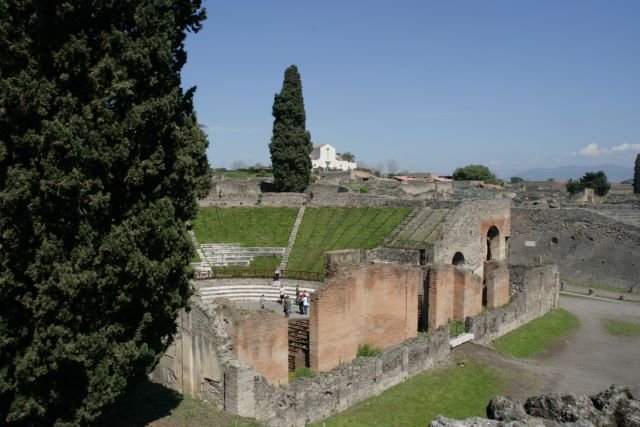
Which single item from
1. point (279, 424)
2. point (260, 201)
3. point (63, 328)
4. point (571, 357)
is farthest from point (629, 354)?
point (260, 201)

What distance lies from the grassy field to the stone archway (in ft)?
17.3

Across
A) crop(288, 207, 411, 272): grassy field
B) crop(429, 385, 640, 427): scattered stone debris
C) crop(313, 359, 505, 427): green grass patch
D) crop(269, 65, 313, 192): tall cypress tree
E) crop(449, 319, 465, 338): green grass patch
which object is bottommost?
crop(313, 359, 505, 427): green grass patch

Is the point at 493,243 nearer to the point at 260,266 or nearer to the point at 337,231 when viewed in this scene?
the point at 337,231

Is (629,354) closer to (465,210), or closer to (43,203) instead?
(465,210)

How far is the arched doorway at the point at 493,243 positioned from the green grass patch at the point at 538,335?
7.92 m

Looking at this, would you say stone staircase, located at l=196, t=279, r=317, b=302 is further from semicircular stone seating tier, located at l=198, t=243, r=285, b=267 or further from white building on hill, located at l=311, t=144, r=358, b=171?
white building on hill, located at l=311, t=144, r=358, b=171

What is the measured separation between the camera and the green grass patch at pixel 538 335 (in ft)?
71.9

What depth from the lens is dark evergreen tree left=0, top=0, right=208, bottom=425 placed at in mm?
8438

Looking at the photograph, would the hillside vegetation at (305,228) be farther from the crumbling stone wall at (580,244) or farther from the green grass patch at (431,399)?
the green grass patch at (431,399)

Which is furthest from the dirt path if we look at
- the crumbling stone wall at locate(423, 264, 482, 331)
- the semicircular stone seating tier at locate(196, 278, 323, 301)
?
the semicircular stone seating tier at locate(196, 278, 323, 301)

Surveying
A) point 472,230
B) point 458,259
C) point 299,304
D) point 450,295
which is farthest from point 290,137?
point 450,295

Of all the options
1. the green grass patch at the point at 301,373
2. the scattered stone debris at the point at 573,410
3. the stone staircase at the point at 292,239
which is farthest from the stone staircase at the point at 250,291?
the scattered stone debris at the point at 573,410

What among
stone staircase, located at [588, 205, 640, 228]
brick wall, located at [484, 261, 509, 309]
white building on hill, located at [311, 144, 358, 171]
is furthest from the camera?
white building on hill, located at [311, 144, 358, 171]

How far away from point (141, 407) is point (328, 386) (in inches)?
174
